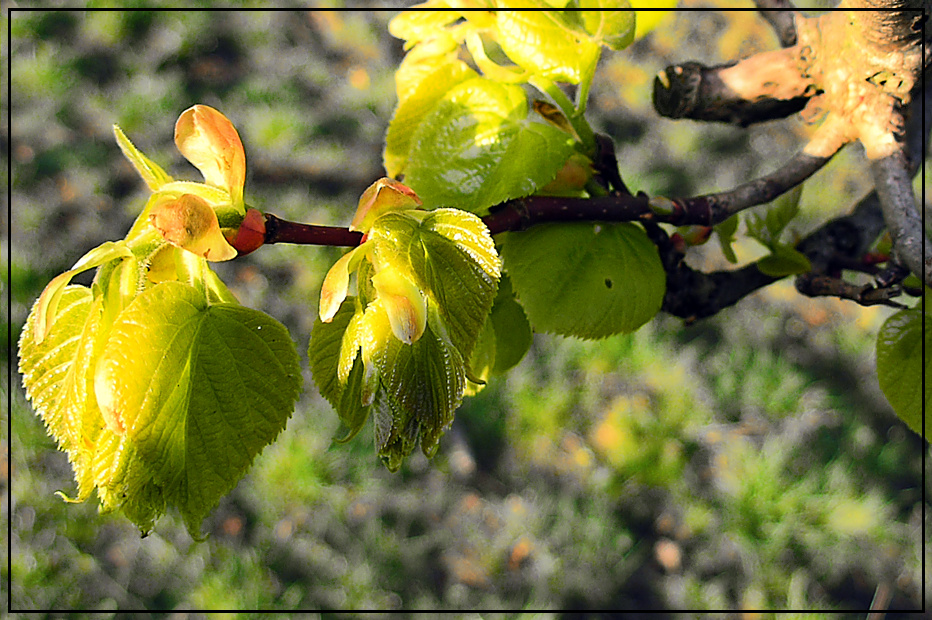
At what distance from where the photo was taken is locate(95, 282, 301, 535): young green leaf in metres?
0.35

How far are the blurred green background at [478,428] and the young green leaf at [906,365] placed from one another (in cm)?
128

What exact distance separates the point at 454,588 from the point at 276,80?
5.35 feet

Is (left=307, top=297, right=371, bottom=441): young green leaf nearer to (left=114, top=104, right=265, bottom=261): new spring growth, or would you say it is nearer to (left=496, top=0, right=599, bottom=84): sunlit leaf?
(left=114, top=104, right=265, bottom=261): new spring growth

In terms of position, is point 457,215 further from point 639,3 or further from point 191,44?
point 191,44

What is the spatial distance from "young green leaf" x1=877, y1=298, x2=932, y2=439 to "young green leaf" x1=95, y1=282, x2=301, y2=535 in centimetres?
46

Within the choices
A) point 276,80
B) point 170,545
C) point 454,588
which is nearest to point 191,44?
point 276,80

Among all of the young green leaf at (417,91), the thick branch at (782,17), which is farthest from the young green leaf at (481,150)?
the thick branch at (782,17)

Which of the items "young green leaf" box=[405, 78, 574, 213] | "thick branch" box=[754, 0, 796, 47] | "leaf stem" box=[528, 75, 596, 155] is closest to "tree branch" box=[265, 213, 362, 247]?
"young green leaf" box=[405, 78, 574, 213]

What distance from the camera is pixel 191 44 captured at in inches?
84.7

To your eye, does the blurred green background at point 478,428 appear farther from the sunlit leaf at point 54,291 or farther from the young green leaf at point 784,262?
the sunlit leaf at point 54,291

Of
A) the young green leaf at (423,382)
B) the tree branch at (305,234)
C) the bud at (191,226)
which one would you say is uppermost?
the bud at (191,226)

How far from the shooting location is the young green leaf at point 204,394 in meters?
0.35

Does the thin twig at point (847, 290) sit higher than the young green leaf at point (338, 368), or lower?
lower

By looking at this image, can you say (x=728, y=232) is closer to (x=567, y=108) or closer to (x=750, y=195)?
(x=750, y=195)
